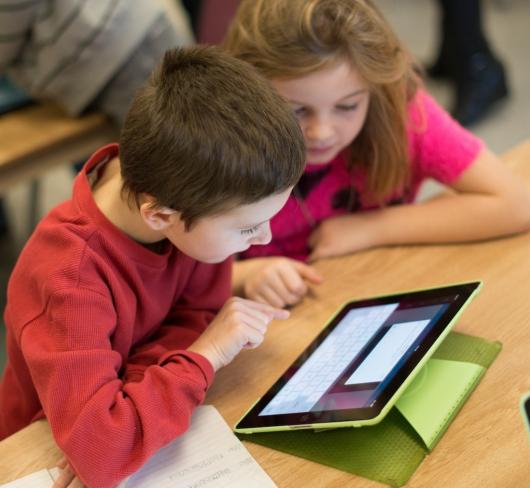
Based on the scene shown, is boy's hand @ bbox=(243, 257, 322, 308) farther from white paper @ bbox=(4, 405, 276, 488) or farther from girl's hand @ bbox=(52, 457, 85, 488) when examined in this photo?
girl's hand @ bbox=(52, 457, 85, 488)

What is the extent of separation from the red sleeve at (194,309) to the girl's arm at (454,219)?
21 centimetres

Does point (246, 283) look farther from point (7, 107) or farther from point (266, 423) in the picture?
point (7, 107)

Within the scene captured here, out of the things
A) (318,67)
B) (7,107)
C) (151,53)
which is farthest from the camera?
(7,107)

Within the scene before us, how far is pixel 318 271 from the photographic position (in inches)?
44.9

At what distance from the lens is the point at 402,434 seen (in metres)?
0.80

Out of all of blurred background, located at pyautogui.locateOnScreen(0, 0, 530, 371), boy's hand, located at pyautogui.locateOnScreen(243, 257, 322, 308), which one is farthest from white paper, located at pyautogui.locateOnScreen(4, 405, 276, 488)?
blurred background, located at pyautogui.locateOnScreen(0, 0, 530, 371)

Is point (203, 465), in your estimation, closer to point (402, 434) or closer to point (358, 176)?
point (402, 434)

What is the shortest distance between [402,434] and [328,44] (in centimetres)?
55

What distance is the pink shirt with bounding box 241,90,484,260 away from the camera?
3.91 ft

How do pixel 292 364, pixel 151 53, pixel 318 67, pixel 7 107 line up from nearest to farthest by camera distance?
1. pixel 292 364
2. pixel 318 67
3. pixel 151 53
4. pixel 7 107

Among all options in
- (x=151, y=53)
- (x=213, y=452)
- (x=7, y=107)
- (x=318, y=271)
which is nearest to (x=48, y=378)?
(x=213, y=452)

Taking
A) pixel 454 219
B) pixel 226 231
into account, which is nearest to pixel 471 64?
pixel 454 219

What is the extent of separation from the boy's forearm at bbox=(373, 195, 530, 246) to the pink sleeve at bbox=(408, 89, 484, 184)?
52mm

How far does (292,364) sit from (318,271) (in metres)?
0.25
